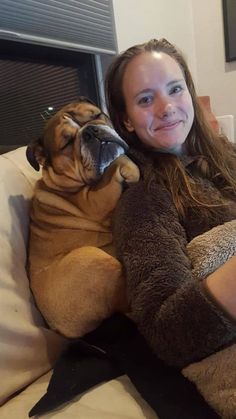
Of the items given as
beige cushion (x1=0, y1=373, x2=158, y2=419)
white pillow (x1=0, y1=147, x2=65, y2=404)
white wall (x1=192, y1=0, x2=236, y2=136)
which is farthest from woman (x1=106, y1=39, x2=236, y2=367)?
white wall (x1=192, y1=0, x2=236, y2=136)

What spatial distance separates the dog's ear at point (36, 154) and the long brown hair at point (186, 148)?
0.75 ft

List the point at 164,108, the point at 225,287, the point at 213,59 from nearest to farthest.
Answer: the point at 225,287 < the point at 164,108 < the point at 213,59

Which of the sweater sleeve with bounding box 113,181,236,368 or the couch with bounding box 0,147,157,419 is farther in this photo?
the couch with bounding box 0,147,157,419

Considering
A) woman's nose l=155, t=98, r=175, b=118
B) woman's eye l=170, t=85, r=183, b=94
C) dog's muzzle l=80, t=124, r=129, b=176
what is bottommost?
dog's muzzle l=80, t=124, r=129, b=176

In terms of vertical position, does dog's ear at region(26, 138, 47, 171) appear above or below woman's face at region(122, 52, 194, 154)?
below

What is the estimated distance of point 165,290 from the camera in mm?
708

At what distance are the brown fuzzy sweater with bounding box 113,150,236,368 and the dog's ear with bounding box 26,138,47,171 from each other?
0.36 m

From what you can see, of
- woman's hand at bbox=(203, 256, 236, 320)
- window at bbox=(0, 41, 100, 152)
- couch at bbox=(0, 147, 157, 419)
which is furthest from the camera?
window at bbox=(0, 41, 100, 152)

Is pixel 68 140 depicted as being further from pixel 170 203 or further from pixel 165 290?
pixel 165 290

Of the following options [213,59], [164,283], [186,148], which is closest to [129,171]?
[186,148]

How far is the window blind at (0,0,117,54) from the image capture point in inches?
69.6

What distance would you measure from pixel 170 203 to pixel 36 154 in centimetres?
46

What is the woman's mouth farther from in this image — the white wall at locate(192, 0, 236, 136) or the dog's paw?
the white wall at locate(192, 0, 236, 136)

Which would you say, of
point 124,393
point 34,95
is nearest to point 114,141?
point 124,393
